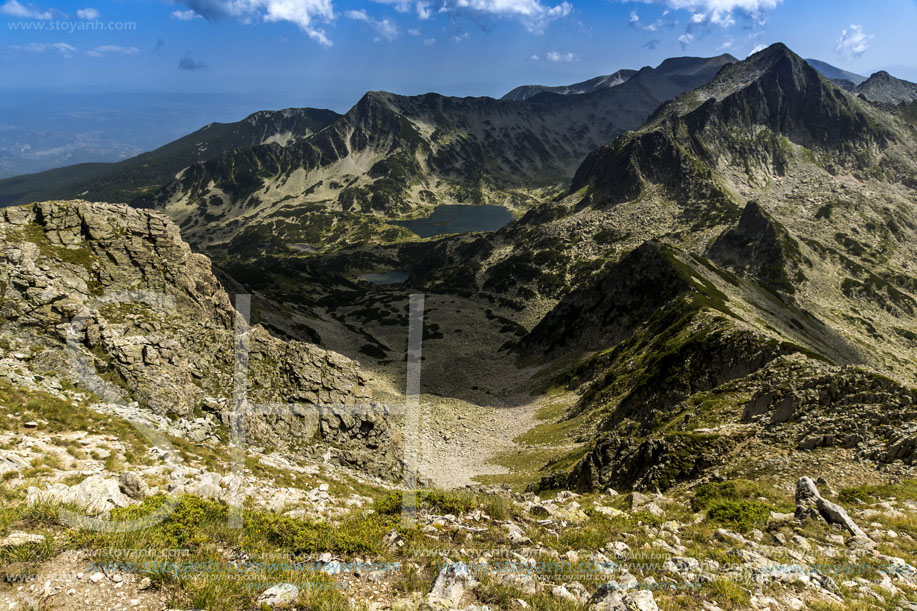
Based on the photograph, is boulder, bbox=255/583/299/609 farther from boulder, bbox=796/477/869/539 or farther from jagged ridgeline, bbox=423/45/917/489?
jagged ridgeline, bbox=423/45/917/489

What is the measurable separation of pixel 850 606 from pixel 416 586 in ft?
34.2

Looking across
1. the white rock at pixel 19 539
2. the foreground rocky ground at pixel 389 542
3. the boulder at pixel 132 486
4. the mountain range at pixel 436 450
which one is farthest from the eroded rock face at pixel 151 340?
the white rock at pixel 19 539

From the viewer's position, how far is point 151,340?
26.4 meters

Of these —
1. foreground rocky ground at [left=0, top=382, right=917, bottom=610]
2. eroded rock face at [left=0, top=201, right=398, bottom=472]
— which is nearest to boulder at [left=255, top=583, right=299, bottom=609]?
foreground rocky ground at [left=0, top=382, right=917, bottom=610]

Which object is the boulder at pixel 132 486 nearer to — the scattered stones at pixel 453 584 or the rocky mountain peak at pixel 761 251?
the scattered stones at pixel 453 584

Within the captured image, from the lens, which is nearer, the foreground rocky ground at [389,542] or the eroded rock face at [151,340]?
the foreground rocky ground at [389,542]

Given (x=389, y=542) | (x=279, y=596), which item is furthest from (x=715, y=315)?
(x=279, y=596)

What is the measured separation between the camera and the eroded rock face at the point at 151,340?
2266cm

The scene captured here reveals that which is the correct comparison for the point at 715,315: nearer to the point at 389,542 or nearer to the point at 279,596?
the point at 389,542

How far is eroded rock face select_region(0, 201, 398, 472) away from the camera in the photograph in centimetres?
2266

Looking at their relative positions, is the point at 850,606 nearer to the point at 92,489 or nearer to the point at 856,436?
the point at 856,436

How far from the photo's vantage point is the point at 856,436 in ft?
65.1

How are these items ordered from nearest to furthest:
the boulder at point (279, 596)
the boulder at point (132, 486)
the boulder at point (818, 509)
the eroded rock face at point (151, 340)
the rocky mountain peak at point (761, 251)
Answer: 1. the boulder at point (279, 596)
2. the boulder at point (132, 486)
3. the boulder at point (818, 509)
4. the eroded rock face at point (151, 340)
5. the rocky mountain peak at point (761, 251)

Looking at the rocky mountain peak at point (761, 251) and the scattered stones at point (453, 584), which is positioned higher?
the rocky mountain peak at point (761, 251)
